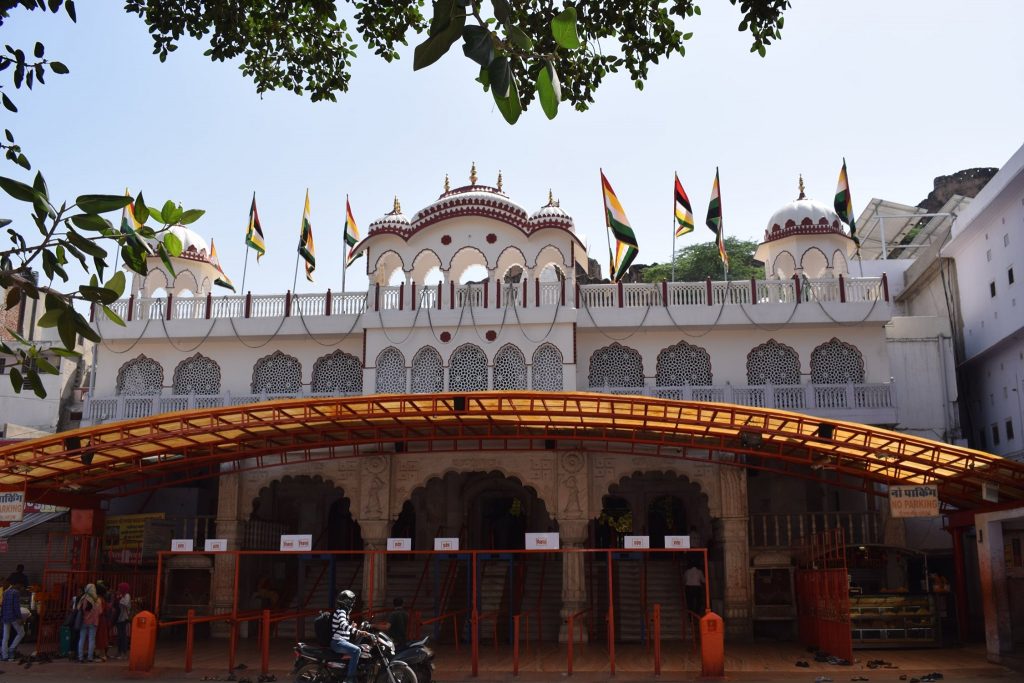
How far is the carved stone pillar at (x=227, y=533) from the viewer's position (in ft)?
61.5

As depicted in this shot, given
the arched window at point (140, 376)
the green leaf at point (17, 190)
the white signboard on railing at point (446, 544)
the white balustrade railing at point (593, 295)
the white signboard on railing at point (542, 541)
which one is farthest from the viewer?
the arched window at point (140, 376)

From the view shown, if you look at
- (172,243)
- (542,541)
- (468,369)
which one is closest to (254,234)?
(468,369)

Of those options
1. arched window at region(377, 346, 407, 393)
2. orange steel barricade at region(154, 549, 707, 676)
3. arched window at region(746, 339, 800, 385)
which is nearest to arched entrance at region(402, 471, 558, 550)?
orange steel barricade at region(154, 549, 707, 676)

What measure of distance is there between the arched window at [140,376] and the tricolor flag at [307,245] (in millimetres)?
4455

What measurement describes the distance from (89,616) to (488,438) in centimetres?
722

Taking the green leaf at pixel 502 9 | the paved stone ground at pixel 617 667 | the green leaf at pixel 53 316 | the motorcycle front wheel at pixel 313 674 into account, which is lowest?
the paved stone ground at pixel 617 667

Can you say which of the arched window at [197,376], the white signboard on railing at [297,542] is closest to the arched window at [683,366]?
the white signboard on railing at [297,542]

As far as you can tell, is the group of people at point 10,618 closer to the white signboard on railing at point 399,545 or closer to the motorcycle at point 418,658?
the white signboard on railing at point 399,545

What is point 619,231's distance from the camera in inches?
883

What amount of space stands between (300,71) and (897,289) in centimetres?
2389

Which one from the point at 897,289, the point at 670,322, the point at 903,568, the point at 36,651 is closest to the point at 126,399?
the point at 36,651

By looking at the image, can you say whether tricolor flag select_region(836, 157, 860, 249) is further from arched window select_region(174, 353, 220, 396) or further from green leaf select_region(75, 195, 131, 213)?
green leaf select_region(75, 195, 131, 213)

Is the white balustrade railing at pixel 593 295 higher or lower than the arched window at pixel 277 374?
higher

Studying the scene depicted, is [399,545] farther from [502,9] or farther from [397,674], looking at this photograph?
[502,9]
